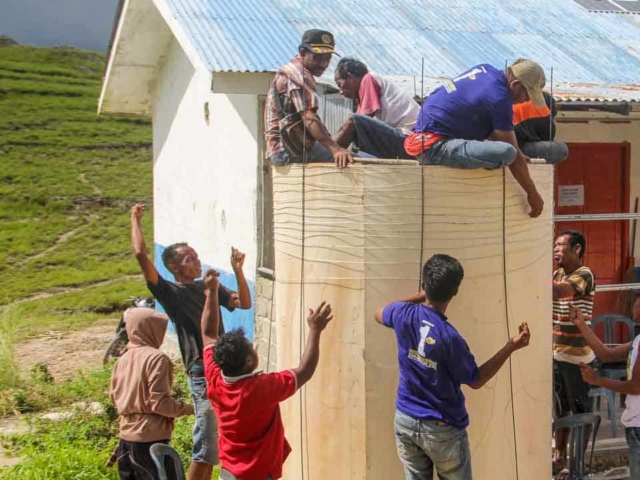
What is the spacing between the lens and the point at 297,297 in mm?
4102

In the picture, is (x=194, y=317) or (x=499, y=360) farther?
(x=194, y=317)

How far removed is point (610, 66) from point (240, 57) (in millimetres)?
3540

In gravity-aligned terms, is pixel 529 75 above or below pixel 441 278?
above

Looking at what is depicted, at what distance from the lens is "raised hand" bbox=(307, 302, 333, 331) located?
145 inches

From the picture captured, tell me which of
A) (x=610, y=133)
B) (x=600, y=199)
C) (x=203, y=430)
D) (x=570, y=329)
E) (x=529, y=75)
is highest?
(x=610, y=133)

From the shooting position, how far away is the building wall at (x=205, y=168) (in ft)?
24.1

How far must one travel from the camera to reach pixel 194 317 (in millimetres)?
4684

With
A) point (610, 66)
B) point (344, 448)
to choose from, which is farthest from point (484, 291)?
point (610, 66)

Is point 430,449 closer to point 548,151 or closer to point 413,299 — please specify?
point 413,299

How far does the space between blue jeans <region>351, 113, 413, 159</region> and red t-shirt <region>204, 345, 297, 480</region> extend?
142cm

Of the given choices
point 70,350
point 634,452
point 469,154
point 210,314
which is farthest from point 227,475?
point 70,350

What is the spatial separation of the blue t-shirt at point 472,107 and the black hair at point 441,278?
71 cm

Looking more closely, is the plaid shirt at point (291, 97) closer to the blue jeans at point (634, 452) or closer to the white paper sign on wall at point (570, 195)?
the blue jeans at point (634, 452)

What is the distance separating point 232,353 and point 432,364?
83 cm
